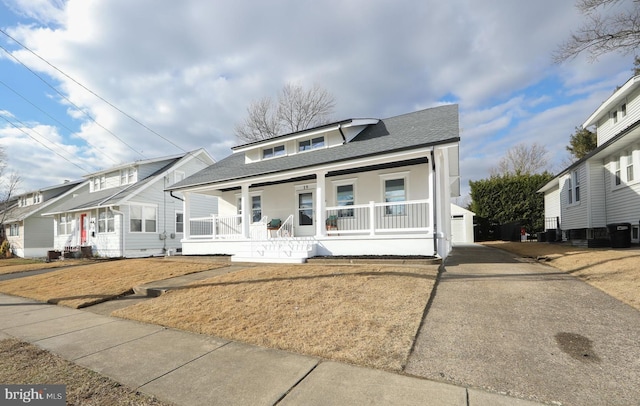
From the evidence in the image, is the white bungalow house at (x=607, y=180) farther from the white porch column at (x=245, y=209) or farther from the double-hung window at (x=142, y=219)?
the double-hung window at (x=142, y=219)

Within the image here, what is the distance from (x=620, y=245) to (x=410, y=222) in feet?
22.8

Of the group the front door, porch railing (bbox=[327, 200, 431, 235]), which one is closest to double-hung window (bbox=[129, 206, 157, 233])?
the front door

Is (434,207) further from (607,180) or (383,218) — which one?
(607,180)

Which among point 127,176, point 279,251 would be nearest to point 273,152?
point 279,251

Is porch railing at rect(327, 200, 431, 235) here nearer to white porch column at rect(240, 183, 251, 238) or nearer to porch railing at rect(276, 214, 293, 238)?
porch railing at rect(276, 214, 293, 238)

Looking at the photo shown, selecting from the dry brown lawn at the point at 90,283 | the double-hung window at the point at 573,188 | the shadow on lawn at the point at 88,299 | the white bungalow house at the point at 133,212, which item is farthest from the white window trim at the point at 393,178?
the white bungalow house at the point at 133,212

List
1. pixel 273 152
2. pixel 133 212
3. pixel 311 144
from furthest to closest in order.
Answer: pixel 133 212
pixel 273 152
pixel 311 144

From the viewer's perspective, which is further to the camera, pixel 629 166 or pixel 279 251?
pixel 629 166

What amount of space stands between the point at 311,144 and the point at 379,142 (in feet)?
13.1

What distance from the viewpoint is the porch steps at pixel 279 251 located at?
10172 mm

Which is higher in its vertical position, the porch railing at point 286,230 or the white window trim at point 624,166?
the white window trim at point 624,166

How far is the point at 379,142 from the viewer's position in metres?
11.1

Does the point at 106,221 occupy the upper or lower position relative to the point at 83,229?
upper

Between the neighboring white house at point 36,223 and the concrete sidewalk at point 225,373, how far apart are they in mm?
27478
